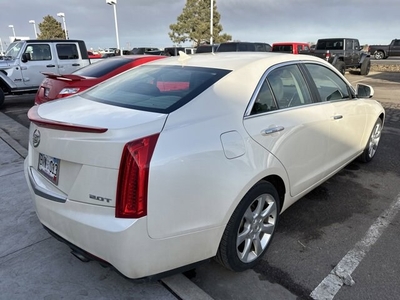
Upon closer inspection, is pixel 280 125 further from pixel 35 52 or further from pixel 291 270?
pixel 35 52

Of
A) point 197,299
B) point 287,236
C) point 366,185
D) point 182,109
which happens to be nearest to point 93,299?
point 197,299

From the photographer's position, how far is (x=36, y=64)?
9891 mm

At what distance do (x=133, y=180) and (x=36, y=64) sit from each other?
387 inches

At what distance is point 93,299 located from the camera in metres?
2.18

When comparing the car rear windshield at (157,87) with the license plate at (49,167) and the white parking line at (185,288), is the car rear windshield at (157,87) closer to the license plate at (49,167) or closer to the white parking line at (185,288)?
the license plate at (49,167)

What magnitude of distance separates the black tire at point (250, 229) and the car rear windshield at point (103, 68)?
4.84m

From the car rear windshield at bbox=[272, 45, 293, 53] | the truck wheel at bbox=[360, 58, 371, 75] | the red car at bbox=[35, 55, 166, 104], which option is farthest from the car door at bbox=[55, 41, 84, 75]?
the truck wheel at bbox=[360, 58, 371, 75]

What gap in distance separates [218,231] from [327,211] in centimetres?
180

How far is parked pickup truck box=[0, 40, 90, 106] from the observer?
9555 mm

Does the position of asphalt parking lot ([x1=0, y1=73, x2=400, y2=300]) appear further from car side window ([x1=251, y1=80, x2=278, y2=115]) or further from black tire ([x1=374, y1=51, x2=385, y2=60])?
black tire ([x1=374, y1=51, x2=385, y2=60])

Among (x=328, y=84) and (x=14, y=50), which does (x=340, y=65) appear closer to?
(x=328, y=84)

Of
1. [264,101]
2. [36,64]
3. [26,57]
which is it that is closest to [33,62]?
[36,64]

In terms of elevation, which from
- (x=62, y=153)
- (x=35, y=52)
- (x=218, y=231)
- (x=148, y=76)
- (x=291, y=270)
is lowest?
(x=291, y=270)

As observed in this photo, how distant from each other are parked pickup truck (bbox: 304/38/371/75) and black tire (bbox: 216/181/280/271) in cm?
1524
